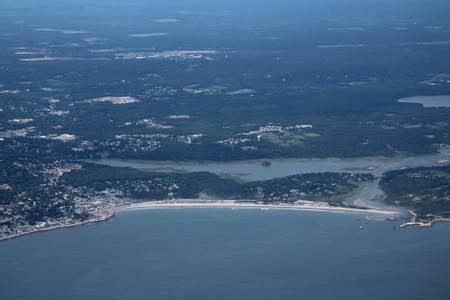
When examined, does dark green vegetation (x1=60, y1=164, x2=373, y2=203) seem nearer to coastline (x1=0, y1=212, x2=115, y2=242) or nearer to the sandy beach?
the sandy beach

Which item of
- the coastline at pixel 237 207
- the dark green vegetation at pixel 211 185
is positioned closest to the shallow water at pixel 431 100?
the dark green vegetation at pixel 211 185

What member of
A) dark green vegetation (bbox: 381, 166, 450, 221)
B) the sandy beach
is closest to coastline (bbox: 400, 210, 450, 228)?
dark green vegetation (bbox: 381, 166, 450, 221)

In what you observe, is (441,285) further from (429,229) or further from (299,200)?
(299,200)

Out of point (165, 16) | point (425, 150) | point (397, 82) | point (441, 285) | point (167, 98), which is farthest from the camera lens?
point (165, 16)

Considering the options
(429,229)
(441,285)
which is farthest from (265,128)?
(441,285)

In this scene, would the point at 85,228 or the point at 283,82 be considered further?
the point at 283,82

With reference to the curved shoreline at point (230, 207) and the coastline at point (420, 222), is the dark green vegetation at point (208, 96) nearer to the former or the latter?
the curved shoreline at point (230, 207)
